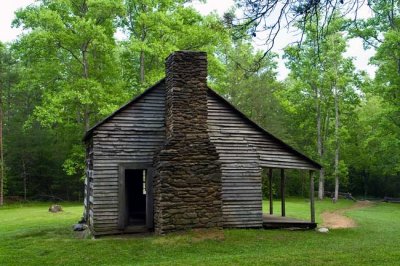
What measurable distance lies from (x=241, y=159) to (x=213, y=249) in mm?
4595

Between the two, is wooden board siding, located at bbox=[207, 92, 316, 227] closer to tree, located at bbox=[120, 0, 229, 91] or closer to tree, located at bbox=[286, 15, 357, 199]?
tree, located at bbox=[120, 0, 229, 91]

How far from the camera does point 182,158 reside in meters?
13.1

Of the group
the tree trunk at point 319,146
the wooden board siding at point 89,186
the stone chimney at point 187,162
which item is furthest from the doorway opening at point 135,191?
the tree trunk at point 319,146

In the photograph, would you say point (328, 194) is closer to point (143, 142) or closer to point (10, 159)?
point (10, 159)

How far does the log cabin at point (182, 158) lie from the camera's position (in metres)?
13.0

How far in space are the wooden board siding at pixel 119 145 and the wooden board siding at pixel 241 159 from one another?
74.5 inches

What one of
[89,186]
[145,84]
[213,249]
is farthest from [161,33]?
[213,249]

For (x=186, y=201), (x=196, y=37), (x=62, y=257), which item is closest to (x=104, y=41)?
(x=196, y=37)

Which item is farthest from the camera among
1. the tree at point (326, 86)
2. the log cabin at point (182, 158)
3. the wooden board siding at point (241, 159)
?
the tree at point (326, 86)

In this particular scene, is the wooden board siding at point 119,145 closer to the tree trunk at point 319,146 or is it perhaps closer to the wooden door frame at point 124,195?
the wooden door frame at point 124,195

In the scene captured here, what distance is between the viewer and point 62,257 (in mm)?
10688

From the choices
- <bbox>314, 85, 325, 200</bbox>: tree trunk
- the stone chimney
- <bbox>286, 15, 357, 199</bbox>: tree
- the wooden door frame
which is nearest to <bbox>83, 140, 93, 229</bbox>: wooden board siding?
the wooden door frame

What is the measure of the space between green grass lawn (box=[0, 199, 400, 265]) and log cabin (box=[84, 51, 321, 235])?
0.77 metres

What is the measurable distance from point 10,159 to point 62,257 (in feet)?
96.1
